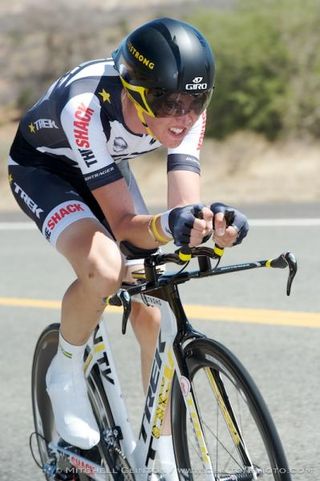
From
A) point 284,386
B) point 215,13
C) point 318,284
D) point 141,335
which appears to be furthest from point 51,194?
point 215,13

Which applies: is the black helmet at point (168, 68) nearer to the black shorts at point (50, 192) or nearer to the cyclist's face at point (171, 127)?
the cyclist's face at point (171, 127)

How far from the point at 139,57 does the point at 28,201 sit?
81 cm

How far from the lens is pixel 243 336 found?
623cm

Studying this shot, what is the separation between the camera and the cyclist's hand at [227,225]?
2842mm

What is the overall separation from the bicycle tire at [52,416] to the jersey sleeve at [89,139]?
2.48 feet

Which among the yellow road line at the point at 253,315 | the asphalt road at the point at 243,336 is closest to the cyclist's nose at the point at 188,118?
the asphalt road at the point at 243,336

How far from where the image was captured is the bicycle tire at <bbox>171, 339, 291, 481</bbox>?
2914mm

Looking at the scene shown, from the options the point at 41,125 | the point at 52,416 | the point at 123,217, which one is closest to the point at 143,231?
the point at 123,217

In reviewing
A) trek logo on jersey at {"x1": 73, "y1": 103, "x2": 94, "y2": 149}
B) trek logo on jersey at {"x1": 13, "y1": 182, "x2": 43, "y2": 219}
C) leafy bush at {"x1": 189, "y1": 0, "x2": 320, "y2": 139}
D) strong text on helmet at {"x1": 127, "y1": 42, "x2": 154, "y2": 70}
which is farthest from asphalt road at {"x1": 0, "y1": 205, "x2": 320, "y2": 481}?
leafy bush at {"x1": 189, "y1": 0, "x2": 320, "y2": 139}

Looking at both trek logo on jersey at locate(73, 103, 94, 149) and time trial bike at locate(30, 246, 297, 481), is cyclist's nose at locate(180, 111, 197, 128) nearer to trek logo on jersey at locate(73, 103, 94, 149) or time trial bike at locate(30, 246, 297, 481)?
trek logo on jersey at locate(73, 103, 94, 149)

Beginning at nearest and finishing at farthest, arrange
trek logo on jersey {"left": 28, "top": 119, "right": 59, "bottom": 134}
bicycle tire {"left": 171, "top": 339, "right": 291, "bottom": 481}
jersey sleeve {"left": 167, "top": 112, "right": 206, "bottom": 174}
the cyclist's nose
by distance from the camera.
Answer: bicycle tire {"left": 171, "top": 339, "right": 291, "bottom": 481}
the cyclist's nose
jersey sleeve {"left": 167, "top": 112, "right": 206, "bottom": 174}
trek logo on jersey {"left": 28, "top": 119, "right": 59, "bottom": 134}

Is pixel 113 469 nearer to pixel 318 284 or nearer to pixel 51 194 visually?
pixel 51 194

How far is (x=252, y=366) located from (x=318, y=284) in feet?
6.99

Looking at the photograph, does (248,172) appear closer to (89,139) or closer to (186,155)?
(186,155)
